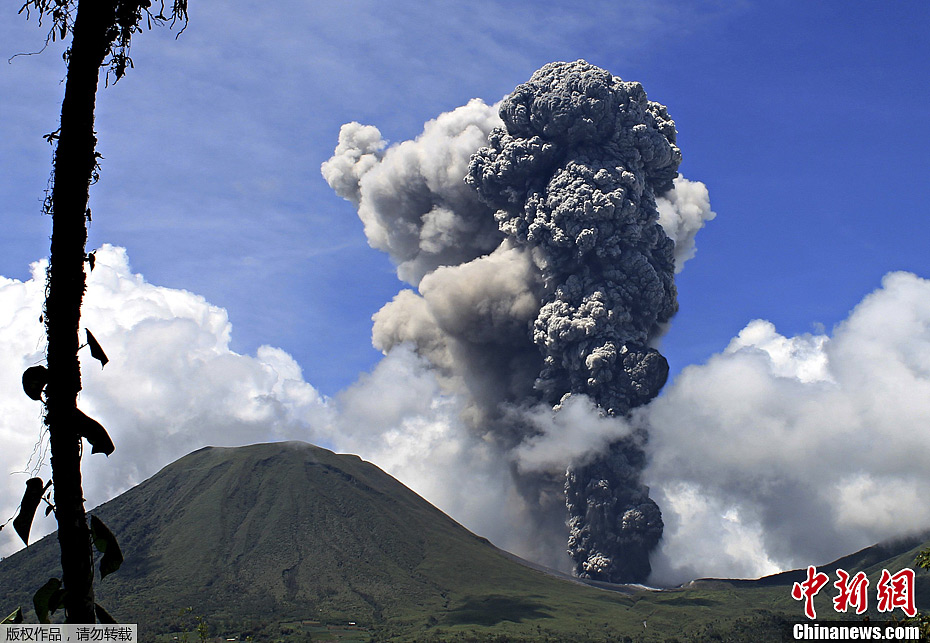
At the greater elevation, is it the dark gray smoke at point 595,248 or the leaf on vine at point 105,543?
the dark gray smoke at point 595,248

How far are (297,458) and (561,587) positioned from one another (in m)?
73.3

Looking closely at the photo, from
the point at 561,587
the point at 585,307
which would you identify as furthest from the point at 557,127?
the point at 561,587

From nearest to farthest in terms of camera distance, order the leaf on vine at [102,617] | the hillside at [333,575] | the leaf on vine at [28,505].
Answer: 1. the leaf on vine at [28,505]
2. the leaf on vine at [102,617]
3. the hillside at [333,575]

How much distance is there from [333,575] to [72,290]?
143 meters

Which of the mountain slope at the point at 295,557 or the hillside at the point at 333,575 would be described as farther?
the mountain slope at the point at 295,557

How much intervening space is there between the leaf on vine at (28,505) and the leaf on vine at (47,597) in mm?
332

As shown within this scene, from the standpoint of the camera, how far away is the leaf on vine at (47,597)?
5.20 m

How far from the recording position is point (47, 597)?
5297 mm

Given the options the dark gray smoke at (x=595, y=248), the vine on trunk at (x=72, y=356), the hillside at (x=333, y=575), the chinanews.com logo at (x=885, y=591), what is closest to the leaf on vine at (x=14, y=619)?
the vine on trunk at (x=72, y=356)

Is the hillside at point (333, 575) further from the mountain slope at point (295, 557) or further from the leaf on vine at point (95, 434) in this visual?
the leaf on vine at point (95, 434)

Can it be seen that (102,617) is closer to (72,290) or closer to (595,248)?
(72,290)

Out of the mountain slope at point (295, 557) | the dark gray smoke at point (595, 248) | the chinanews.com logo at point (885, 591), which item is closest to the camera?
the chinanews.com logo at point (885, 591)

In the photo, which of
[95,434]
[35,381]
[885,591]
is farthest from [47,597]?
[885,591]

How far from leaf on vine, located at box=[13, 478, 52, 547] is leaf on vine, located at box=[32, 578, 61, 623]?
332 mm
